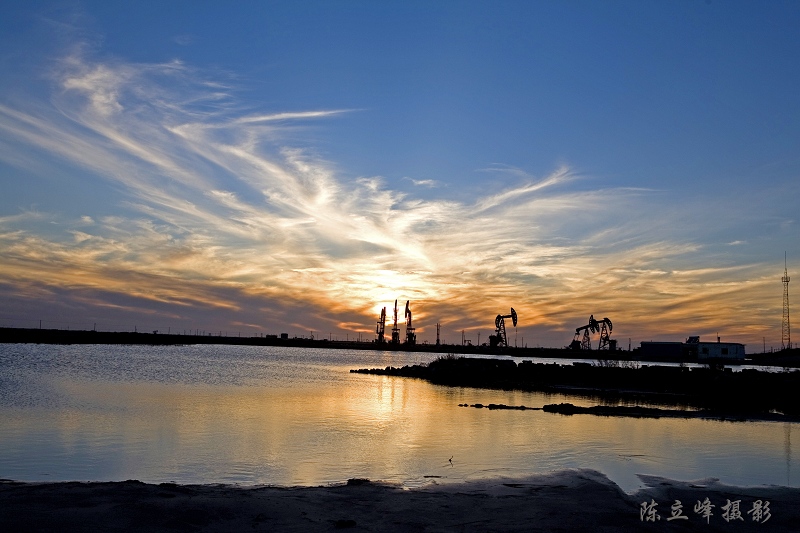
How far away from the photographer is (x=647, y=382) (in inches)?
2032

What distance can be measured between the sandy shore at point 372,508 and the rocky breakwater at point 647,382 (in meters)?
23.2

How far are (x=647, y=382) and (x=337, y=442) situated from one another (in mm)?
37414

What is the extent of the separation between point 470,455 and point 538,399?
22.2m

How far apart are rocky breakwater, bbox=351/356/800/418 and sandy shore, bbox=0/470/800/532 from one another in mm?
23175

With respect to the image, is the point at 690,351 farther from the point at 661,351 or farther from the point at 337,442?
the point at 337,442

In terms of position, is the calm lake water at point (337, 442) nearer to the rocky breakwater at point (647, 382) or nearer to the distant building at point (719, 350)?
the rocky breakwater at point (647, 382)

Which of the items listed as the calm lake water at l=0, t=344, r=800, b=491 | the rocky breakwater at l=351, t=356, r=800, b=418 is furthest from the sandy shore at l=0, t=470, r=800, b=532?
the rocky breakwater at l=351, t=356, r=800, b=418

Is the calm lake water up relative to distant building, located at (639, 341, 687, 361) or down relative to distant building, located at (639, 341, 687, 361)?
down

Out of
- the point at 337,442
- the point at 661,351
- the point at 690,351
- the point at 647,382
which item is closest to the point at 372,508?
the point at 337,442

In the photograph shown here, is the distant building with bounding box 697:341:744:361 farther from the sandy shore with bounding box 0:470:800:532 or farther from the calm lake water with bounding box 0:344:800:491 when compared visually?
the sandy shore with bounding box 0:470:800:532

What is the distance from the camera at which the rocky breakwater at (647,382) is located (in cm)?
3941

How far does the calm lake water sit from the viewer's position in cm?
1711

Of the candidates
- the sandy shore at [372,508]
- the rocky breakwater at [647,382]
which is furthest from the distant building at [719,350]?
the sandy shore at [372,508]

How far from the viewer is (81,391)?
3712 cm
